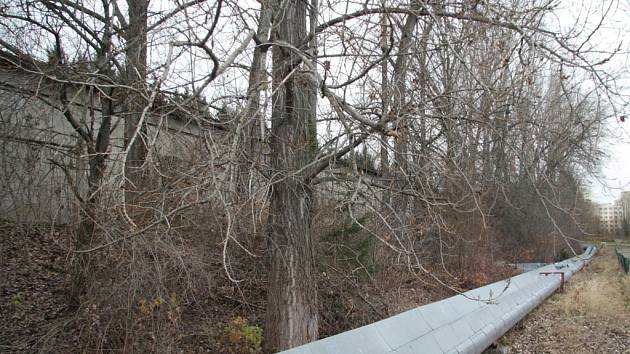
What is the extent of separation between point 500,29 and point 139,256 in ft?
17.5

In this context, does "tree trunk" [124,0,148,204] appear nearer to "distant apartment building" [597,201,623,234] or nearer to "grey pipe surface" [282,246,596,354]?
"grey pipe surface" [282,246,596,354]

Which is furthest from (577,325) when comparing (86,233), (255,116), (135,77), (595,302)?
(135,77)

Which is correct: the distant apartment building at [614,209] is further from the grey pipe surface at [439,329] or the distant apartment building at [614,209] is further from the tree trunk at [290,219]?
the tree trunk at [290,219]

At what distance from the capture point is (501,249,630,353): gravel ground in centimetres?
921

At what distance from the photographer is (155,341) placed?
5.89 meters

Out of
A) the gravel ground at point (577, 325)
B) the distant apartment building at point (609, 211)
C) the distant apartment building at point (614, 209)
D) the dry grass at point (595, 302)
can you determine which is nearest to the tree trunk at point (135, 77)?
the distant apartment building at point (614, 209)

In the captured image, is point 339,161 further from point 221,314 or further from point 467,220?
point 467,220

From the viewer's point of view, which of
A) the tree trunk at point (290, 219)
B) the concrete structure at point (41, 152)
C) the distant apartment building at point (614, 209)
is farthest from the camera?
the distant apartment building at point (614, 209)

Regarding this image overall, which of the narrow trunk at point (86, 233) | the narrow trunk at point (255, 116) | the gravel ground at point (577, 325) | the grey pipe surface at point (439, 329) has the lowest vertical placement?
the gravel ground at point (577, 325)

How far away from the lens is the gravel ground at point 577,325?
9.21 meters

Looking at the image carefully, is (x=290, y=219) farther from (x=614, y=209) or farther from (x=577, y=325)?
(x=614, y=209)

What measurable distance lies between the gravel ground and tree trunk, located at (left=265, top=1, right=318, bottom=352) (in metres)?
4.19

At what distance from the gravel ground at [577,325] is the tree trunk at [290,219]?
4188 mm

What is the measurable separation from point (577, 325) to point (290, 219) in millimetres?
7334
